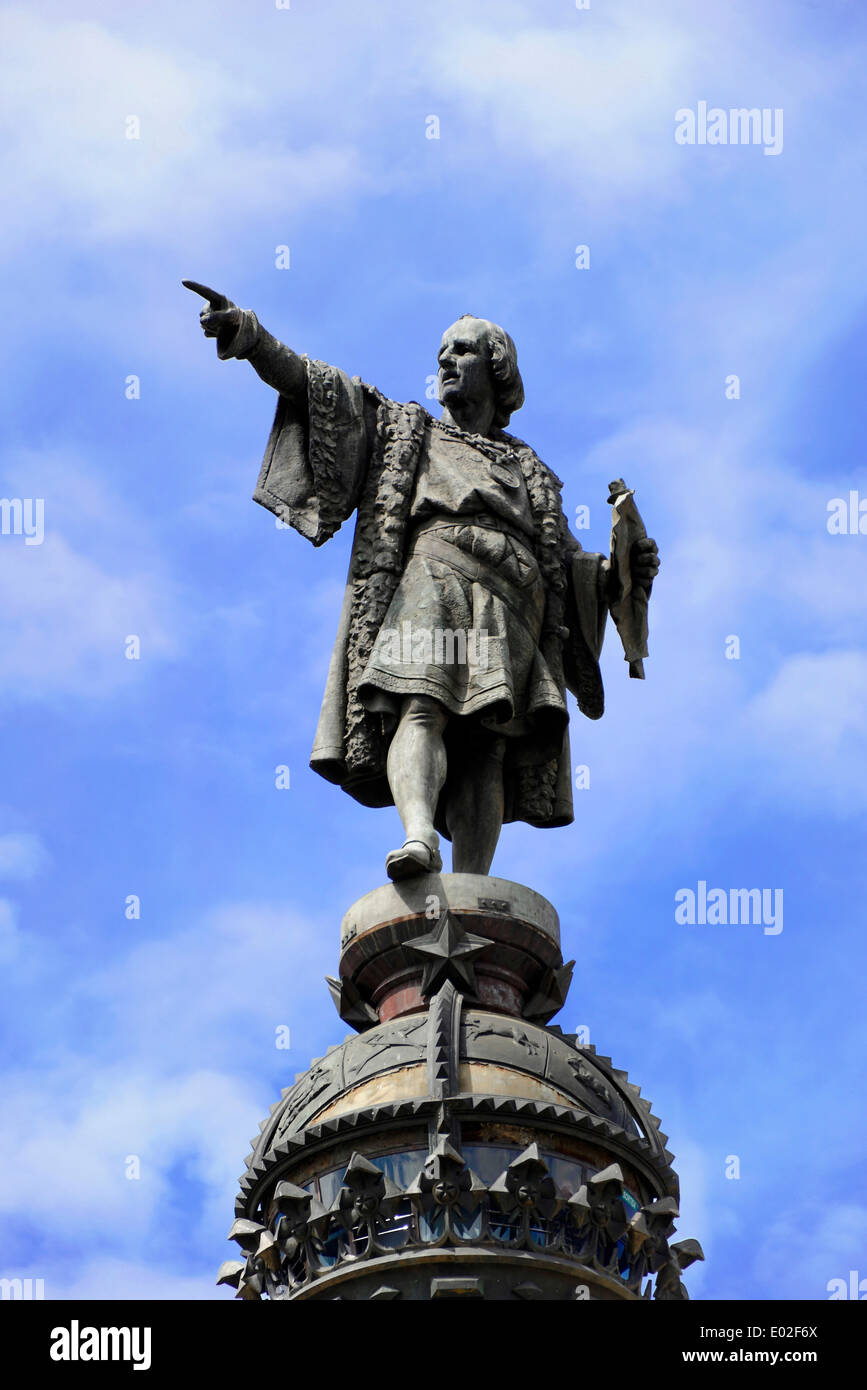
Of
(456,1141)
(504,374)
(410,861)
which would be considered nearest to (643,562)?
(504,374)

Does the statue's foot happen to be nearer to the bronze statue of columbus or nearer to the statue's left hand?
the bronze statue of columbus

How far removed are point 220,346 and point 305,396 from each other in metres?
0.91

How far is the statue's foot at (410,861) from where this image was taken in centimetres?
1383

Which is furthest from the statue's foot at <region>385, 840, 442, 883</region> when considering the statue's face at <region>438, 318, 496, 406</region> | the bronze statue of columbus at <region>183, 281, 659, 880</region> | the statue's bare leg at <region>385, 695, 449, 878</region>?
the statue's face at <region>438, 318, 496, 406</region>

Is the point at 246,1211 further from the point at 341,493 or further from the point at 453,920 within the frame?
the point at 341,493

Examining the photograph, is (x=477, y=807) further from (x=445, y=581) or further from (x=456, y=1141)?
(x=456, y=1141)

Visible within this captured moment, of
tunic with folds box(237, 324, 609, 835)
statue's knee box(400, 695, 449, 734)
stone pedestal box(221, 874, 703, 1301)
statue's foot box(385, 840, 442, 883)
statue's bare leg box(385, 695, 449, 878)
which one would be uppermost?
tunic with folds box(237, 324, 609, 835)

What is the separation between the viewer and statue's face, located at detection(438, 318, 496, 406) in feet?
52.6

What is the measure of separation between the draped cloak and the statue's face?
1.16ft

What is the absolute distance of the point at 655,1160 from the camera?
43.8 ft

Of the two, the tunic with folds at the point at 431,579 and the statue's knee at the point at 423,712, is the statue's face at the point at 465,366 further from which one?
the statue's knee at the point at 423,712

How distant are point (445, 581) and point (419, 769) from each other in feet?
4.74

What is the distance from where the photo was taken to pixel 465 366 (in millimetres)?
16047
